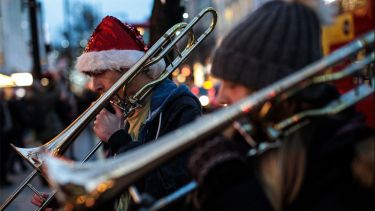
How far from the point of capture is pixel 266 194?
1583mm

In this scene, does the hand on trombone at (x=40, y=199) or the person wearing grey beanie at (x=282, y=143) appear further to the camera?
the hand on trombone at (x=40, y=199)

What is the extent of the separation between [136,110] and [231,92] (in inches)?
58.8

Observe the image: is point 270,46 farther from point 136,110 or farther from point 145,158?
point 136,110

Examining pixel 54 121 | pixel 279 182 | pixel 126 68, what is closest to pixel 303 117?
pixel 279 182

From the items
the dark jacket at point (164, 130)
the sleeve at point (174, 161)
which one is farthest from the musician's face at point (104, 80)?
the sleeve at point (174, 161)

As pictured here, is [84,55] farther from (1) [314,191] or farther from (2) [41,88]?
(2) [41,88]

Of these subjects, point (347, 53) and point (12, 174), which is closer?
point (347, 53)

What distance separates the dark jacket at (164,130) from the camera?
2648 mm

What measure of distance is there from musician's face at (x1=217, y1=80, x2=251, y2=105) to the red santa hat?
1560mm

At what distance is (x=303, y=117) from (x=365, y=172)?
0.67ft

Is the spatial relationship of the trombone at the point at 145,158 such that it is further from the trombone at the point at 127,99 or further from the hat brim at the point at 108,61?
the hat brim at the point at 108,61

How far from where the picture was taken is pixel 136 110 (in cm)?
324

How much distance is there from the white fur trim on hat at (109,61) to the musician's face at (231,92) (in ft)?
5.12

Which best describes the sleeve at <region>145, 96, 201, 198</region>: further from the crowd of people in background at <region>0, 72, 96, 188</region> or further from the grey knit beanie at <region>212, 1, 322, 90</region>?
the crowd of people in background at <region>0, 72, 96, 188</region>
